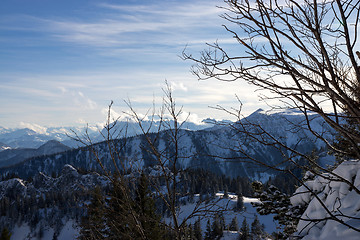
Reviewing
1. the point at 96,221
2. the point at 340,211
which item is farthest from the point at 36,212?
the point at 340,211

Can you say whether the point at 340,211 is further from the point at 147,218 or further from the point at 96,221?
the point at 96,221

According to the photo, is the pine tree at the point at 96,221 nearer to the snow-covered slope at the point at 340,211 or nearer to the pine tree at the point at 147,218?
the pine tree at the point at 147,218

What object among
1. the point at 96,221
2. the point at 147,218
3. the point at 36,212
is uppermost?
the point at 147,218

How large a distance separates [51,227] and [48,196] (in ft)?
63.2

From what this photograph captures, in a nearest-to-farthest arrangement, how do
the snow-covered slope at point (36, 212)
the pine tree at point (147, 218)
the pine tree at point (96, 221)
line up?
the pine tree at point (96, 221)
the pine tree at point (147, 218)
the snow-covered slope at point (36, 212)

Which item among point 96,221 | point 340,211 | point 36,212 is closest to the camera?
point 340,211

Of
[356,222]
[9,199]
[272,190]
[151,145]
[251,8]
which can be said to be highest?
[251,8]

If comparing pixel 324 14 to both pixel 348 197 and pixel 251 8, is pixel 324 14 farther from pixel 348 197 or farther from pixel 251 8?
pixel 348 197

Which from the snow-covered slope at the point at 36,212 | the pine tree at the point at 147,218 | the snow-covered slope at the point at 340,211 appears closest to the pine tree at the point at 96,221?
the pine tree at the point at 147,218

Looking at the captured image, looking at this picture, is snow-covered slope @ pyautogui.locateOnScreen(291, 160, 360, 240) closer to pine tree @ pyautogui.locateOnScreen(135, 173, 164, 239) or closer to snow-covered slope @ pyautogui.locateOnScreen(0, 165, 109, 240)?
pine tree @ pyautogui.locateOnScreen(135, 173, 164, 239)

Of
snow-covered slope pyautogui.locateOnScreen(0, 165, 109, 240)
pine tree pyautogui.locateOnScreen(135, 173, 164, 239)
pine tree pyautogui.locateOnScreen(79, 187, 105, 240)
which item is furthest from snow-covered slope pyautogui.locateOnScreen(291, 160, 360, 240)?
snow-covered slope pyautogui.locateOnScreen(0, 165, 109, 240)

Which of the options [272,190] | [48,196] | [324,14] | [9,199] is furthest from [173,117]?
[9,199]

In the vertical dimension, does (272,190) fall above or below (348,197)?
below

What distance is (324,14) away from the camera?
275 cm
